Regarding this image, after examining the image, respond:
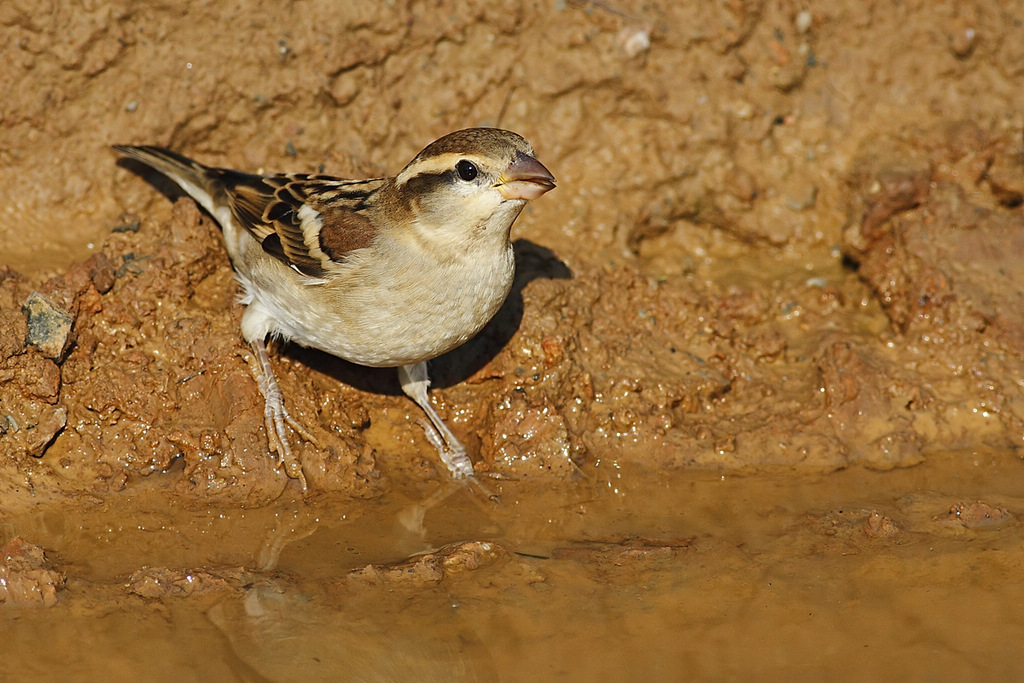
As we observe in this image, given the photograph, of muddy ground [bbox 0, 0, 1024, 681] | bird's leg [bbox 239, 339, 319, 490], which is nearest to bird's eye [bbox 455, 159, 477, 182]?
muddy ground [bbox 0, 0, 1024, 681]

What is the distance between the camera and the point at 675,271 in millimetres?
8078

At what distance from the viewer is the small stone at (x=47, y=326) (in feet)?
20.5

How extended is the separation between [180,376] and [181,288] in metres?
0.63

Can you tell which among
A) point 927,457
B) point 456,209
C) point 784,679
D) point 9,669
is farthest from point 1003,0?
point 9,669

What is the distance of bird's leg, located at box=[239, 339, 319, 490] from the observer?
20.2ft

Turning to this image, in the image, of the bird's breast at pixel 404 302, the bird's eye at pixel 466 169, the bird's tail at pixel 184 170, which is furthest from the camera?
the bird's tail at pixel 184 170

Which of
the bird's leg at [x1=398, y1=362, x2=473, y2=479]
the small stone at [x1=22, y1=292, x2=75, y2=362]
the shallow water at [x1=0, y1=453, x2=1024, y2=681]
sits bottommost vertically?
the shallow water at [x1=0, y1=453, x2=1024, y2=681]

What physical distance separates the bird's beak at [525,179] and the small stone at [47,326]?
2994 mm

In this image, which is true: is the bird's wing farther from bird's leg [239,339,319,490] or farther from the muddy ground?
bird's leg [239,339,319,490]

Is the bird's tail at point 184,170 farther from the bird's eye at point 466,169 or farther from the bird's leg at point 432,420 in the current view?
the bird's eye at point 466,169

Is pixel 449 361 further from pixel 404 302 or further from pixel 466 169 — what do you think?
pixel 466 169

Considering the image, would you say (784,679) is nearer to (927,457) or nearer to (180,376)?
(927,457)

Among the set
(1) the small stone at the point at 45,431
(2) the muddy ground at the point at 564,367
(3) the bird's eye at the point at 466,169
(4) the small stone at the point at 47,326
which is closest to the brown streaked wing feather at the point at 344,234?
(3) the bird's eye at the point at 466,169

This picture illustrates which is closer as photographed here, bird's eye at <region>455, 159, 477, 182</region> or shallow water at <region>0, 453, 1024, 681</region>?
shallow water at <region>0, 453, 1024, 681</region>
